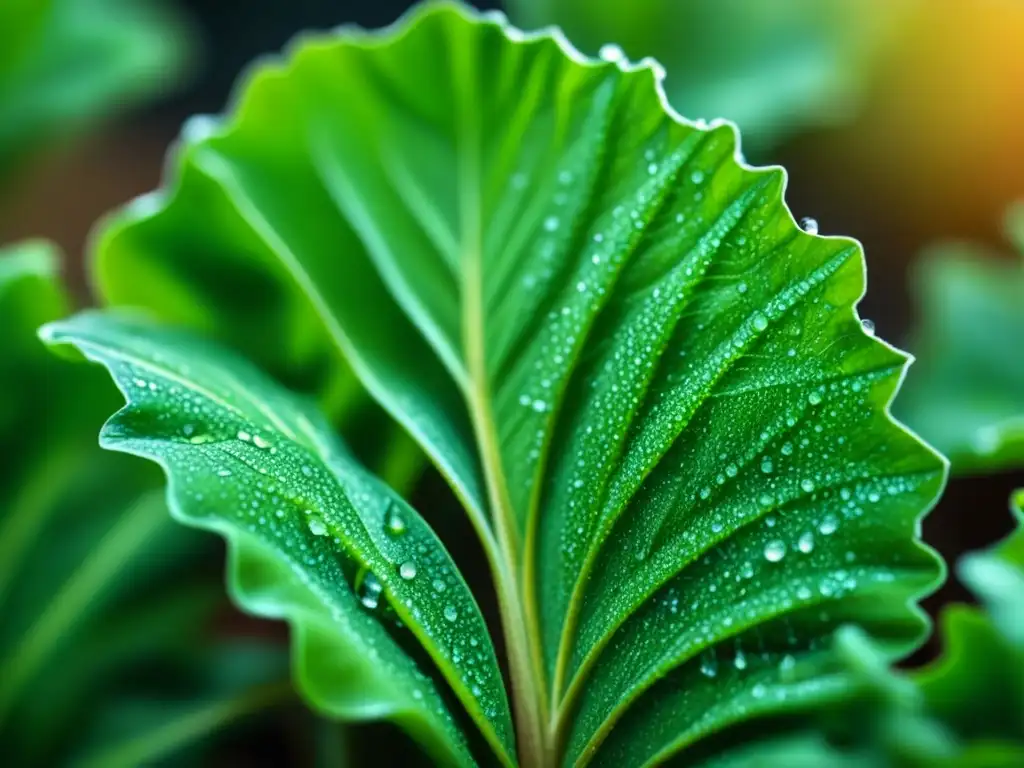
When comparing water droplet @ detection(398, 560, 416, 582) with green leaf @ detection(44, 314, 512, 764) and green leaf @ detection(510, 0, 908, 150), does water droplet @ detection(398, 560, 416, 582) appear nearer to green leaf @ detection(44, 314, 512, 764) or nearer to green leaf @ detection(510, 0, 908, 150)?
green leaf @ detection(44, 314, 512, 764)

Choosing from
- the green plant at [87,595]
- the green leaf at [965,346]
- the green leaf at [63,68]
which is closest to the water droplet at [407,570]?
the green plant at [87,595]

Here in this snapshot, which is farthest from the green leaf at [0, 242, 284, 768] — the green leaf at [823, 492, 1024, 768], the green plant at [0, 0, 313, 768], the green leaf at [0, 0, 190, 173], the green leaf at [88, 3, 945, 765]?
the green leaf at [823, 492, 1024, 768]

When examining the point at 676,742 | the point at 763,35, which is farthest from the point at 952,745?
the point at 763,35

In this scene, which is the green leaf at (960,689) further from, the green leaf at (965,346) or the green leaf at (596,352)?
the green leaf at (965,346)

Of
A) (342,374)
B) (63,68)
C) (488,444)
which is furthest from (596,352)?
(63,68)

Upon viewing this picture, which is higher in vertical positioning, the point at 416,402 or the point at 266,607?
the point at 416,402

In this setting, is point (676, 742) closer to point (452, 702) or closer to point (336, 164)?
point (452, 702)
